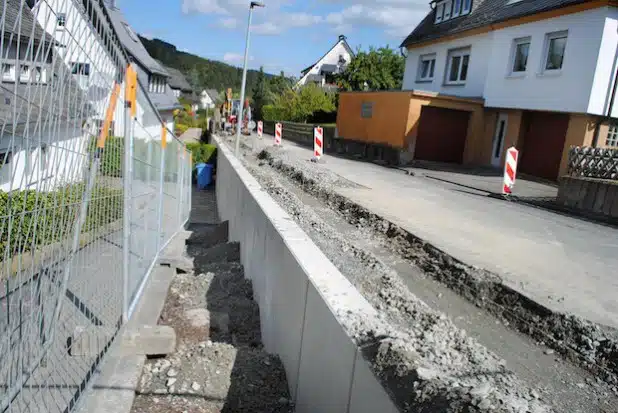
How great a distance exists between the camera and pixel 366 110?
82.9 feet

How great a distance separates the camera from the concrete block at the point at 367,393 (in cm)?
195

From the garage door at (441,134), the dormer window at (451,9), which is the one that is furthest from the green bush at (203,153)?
the dormer window at (451,9)

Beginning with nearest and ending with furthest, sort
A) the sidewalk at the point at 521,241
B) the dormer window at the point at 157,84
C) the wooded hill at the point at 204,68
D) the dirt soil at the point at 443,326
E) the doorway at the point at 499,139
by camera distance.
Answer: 1. the dirt soil at the point at 443,326
2. the sidewalk at the point at 521,241
3. the doorway at the point at 499,139
4. the dormer window at the point at 157,84
5. the wooded hill at the point at 204,68

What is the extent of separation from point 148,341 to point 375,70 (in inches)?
1949

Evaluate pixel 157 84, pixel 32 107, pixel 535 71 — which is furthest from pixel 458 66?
pixel 157 84

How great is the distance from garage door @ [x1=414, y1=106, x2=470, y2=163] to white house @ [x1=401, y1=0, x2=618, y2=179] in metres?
0.72

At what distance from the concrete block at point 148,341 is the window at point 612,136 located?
57.8 ft

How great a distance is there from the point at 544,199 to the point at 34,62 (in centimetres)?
1321

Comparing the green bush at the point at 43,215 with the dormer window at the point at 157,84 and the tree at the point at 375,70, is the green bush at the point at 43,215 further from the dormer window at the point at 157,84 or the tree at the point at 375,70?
the tree at the point at 375,70

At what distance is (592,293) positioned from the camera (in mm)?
5309

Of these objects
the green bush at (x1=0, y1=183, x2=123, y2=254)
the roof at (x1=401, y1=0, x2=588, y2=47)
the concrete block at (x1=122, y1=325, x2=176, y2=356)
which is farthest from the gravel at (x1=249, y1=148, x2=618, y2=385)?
the roof at (x1=401, y1=0, x2=588, y2=47)

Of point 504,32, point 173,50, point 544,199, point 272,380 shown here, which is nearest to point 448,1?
point 504,32

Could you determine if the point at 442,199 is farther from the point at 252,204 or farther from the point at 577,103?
the point at 577,103

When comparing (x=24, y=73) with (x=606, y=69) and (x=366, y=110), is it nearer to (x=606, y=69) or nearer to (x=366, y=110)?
(x=606, y=69)
